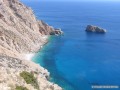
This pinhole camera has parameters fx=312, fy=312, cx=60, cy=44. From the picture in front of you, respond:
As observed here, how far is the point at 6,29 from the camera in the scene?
101 meters

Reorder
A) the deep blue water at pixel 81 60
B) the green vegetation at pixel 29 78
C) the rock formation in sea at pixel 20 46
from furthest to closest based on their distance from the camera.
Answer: the deep blue water at pixel 81 60, the green vegetation at pixel 29 78, the rock formation in sea at pixel 20 46

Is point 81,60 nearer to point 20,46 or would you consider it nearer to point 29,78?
point 20,46

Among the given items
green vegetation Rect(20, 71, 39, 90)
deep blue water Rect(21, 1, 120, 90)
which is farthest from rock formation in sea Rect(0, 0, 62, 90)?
deep blue water Rect(21, 1, 120, 90)

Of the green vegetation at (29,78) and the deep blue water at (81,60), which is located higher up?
the deep blue water at (81,60)

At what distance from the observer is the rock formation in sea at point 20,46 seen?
183ft

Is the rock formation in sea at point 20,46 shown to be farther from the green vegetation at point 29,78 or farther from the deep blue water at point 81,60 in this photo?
the deep blue water at point 81,60

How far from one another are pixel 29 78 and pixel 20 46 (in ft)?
141

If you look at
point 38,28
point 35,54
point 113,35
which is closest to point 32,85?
point 35,54

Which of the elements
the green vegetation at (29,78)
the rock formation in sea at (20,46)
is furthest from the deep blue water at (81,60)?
the green vegetation at (29,78)

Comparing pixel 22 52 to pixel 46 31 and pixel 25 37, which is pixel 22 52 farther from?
pixel 46 31

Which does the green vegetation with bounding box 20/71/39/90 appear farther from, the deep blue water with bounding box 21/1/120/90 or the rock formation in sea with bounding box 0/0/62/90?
the deep blue water with bounding box 21/1/120/90

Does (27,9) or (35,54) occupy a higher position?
(27,9)

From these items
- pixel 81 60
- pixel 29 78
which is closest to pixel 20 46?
pixel 81 60

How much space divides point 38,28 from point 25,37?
79.1 feet
